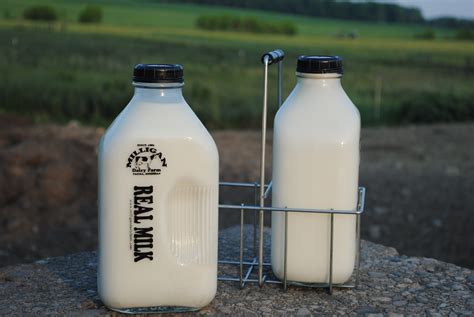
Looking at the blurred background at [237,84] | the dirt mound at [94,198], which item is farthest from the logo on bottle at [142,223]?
the blurred background at [237,84]

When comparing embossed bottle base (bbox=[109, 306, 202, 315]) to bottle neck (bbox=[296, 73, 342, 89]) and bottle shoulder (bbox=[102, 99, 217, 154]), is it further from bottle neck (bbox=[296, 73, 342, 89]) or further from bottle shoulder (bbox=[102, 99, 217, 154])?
bottle neck (bbox=[296, 73, 342, 89])

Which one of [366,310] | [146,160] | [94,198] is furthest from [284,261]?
[94,198]

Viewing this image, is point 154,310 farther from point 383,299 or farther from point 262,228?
point 383,299

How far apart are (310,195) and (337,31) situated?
6413 mm

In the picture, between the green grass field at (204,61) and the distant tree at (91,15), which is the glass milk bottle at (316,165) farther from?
the distant tree at (91,15)

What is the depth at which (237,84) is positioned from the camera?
7.37 m

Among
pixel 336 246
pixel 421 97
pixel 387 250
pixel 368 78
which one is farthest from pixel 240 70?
pixel 336 246

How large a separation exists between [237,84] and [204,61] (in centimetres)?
41

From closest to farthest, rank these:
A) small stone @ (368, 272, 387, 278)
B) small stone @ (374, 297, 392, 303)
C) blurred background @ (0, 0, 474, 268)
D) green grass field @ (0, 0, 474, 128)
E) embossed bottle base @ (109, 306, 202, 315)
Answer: embossed bottle base @ (109, 306, 202, 315), small stone @ (374, 297, 392, 303), small stone @ (368, 272, 387, 278), blurred background @ (0, 0, 474, 268), green grass field @ (0, 0, 474, 128)

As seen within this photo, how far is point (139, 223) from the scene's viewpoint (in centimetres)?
164

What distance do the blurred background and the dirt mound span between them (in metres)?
0.01

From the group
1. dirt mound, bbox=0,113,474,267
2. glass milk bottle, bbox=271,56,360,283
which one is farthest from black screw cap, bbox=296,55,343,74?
dirt mound, bbox=0,113,474,267

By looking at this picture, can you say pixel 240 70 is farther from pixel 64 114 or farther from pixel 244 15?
pixel 64 114

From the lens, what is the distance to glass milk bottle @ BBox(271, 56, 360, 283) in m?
1.75
